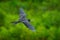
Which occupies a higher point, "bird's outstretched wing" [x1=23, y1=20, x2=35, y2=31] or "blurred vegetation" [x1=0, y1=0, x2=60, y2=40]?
"blurred vegetation" [x1=0, y1=0, x2=60, y2=40]

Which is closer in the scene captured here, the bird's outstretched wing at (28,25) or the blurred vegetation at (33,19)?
the bird's outstretched wing at (28,25)

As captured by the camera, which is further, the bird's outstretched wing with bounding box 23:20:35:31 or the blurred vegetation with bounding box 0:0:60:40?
the blurred vegetation with bounding box 0:0:60:40

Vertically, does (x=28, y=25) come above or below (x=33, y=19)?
below

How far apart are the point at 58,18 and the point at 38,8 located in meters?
0.34

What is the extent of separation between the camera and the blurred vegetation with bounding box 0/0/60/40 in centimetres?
289

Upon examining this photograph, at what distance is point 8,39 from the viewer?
9.53 feet

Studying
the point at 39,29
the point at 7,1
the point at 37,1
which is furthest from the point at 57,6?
the point at 39,29

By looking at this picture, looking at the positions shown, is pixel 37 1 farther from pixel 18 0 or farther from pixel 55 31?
pixel 55 31

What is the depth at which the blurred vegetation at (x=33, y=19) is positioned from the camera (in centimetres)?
289

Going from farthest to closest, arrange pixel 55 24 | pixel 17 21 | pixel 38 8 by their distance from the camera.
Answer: pixel 38 8 → pixel 55 24 → pixel 17 21

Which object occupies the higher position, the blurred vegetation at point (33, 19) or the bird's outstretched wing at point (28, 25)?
the blurred vegetation at point (33, 19)

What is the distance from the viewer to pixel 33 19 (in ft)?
10.0

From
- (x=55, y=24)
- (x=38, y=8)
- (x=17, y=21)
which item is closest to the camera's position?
(x=17, y=21)

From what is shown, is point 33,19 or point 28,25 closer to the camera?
point 28,25
